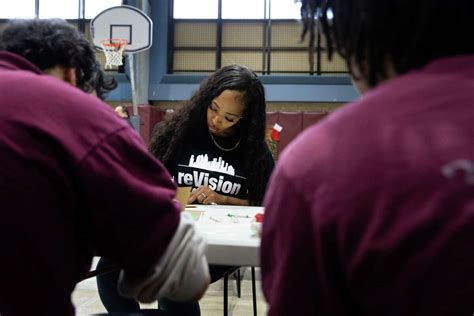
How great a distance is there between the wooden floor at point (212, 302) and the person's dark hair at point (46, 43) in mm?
1757

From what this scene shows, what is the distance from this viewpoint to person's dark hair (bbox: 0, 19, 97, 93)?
0.72 meters

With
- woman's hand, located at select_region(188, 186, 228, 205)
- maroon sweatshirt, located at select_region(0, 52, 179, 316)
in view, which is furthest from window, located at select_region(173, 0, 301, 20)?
maroon sweatshirt, located at select_region(0, 52, 179, 316)

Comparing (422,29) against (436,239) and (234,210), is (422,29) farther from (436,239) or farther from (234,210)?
(234,210)

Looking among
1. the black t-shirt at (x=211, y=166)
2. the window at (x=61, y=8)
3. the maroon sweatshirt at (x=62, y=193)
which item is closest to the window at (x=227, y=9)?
the window at (x=61, y=8)

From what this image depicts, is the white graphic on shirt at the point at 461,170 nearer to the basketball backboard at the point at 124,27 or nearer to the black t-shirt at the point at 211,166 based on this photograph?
the black t-shirt at the point at 211,166

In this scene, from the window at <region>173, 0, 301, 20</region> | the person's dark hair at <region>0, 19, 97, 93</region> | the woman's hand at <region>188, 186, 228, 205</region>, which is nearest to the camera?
the person's dark hair at <region>0, 19, 97, 93</region>

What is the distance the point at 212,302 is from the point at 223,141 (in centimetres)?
109

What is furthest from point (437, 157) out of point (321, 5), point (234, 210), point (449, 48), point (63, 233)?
point (234, 210)

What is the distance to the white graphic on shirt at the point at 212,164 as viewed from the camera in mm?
1832

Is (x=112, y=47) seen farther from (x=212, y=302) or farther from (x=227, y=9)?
(x=212, y=302)

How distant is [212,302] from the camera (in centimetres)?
259

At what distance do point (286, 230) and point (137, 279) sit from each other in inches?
13.7

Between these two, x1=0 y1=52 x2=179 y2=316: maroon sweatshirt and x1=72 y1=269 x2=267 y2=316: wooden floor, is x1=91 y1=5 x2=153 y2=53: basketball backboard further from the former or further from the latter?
x1=0 y1=52 x2=179 y2=316: maroon sweatshirt

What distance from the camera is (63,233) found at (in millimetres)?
632
